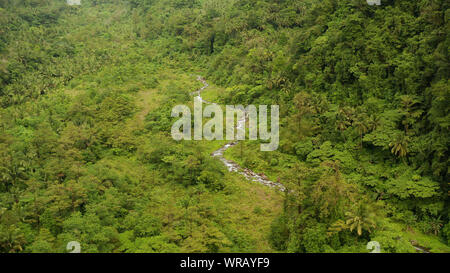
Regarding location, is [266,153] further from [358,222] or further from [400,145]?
[358,222]

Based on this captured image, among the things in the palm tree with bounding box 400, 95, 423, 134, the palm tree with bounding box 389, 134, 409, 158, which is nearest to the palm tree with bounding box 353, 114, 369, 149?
the palm tree with bounding box 400, 95, 423, 134

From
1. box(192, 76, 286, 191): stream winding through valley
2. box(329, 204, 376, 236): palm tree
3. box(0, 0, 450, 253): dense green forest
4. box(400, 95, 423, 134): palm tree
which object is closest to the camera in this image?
box(329, 204, 376, 236): palm tree

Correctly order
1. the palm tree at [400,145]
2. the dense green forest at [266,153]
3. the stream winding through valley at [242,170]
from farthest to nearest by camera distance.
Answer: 1. the stream winding through valley at [242,170]
2. the palm tree at [400,145]
3. the dense green forest at [266,153]

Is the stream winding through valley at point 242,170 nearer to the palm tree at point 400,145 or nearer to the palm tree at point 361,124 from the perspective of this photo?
the palm tree at point 361,124

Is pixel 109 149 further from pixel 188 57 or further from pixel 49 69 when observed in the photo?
pixel 188 57

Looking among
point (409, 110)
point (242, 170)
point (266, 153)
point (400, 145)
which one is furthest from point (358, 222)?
point (266, 153)

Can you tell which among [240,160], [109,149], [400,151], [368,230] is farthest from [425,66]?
[109,149]

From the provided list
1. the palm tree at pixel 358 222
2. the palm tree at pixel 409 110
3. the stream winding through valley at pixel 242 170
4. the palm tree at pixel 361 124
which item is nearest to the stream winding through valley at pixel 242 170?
the stream winding through valley at pixel 242 170

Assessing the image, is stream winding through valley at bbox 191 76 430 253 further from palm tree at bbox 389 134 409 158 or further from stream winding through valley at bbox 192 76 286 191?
palm tree at bbox 389 134 409 158
